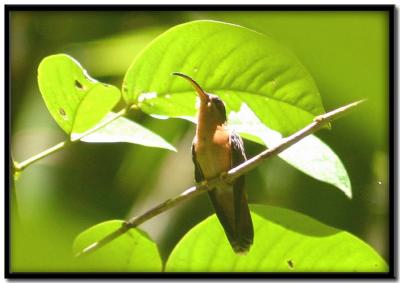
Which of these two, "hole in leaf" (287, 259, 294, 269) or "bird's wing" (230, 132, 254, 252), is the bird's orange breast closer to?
"bird's wing" (230, 132, 254, 252)

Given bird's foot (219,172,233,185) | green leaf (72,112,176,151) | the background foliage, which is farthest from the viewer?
bird's foot (219,172,233,185)

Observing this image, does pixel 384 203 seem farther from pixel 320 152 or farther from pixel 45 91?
pixel 45 91

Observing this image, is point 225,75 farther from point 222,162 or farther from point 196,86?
point 222,162

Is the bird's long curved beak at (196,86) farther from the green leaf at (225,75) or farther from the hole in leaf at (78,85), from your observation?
the hole in leaf at (78,85)

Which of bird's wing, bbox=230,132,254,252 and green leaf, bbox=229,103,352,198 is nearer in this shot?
green leaf, bbox=229,103,352,198

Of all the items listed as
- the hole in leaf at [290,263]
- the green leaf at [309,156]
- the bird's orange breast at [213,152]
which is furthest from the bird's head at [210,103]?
the hole in leaf at [290,263]

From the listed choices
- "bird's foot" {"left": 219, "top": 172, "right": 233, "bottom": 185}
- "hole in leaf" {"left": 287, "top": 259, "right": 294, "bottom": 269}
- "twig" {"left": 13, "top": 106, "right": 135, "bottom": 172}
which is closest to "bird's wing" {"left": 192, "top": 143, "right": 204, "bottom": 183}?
"bird's foot" {"left": 219, "top": 172, "right": 233, "bottom": 185}

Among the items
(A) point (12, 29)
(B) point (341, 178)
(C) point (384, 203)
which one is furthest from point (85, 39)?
(C) point (384, 203)
